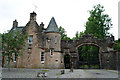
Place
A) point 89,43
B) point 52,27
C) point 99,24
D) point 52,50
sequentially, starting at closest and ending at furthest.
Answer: point 52,50, point 52,27, point 89,43, point 99,24

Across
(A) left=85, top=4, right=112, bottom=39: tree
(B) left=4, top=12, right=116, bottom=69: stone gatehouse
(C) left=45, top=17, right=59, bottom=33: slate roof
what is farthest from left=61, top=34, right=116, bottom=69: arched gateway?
(A) left=85, top=4, right=112, bottom=39: tree

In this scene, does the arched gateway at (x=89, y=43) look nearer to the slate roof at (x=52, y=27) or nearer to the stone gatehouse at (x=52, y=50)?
the stone gatehouse at (x=52, y=50)

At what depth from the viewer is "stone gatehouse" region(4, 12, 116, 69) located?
955 inches

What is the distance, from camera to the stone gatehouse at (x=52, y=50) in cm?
2425

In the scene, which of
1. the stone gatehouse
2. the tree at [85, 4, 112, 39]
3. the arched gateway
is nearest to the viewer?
the stone gatehouse

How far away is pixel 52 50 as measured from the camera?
24969mm

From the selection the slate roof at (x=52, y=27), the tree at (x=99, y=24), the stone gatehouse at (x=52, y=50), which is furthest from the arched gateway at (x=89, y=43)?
the tree at (x=99, y=24)

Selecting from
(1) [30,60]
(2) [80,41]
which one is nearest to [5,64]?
(1) [30,60]

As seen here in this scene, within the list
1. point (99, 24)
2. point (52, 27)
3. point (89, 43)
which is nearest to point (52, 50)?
point (52, 27)

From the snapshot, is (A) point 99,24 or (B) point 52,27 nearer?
(B) point 52,27

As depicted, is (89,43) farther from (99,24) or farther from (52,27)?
(99,24)

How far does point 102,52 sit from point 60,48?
855 centimetres

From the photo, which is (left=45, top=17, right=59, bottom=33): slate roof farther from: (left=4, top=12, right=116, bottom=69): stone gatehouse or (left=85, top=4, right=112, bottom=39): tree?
(left=85, top=4, right=112, bottom=39): tree

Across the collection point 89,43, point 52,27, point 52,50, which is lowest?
point 52,50
